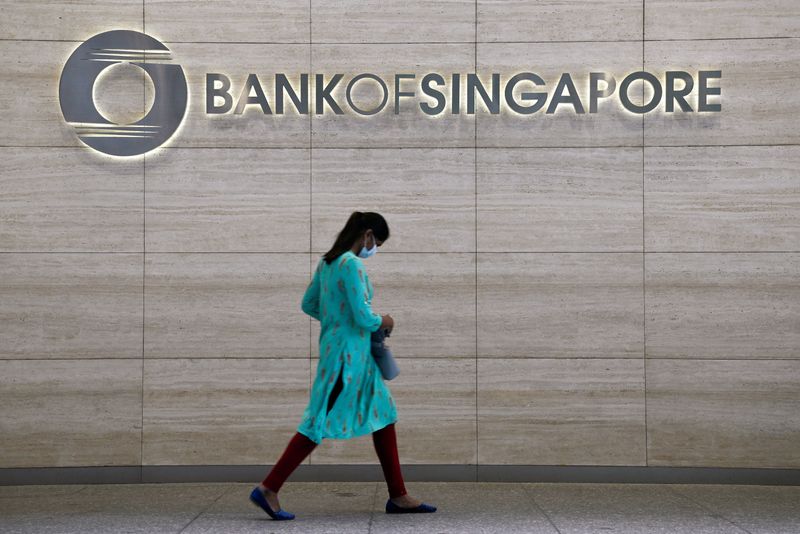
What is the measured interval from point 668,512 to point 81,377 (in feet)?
13.8

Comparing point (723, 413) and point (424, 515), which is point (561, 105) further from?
point (424, 515)

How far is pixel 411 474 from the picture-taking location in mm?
7250

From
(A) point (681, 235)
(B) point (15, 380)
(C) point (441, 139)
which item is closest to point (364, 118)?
(C) point (441, 139)

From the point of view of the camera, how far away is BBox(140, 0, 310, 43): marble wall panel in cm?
734

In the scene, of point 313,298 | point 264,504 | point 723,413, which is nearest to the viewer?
point 264,504

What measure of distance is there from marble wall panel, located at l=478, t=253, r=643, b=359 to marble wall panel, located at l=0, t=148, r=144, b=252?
8.73 ft

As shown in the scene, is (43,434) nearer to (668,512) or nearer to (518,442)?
(518,442)

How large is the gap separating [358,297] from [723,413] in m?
3.13

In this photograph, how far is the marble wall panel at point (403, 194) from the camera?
23.9 feet

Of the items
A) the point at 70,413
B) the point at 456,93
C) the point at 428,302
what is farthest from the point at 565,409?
the point at 70,413

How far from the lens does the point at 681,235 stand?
7.23 metres

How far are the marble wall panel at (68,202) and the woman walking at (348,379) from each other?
6.78 ft

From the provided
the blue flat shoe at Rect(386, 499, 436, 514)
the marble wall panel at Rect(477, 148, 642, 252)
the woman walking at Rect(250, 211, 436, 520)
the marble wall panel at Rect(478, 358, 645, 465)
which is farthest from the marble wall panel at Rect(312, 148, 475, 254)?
the blue flat shoe at Rect(386, 499, 436, 514)

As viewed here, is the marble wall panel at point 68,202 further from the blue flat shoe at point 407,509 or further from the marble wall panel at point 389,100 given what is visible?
the blue flat shoe at point 407,509
